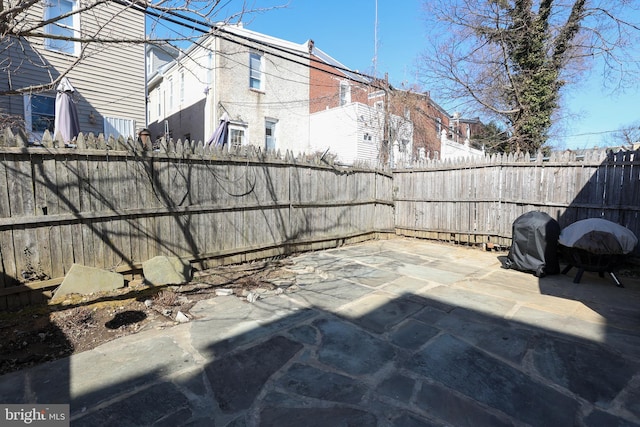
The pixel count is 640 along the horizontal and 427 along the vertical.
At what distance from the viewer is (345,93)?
1864cm

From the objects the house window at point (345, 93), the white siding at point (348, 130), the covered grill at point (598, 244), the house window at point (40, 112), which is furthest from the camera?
the house window at point (345, 93)

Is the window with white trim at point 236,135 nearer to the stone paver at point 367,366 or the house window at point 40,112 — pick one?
the house window at point 40,112

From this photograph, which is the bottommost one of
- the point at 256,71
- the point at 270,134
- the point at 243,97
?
the point at 270,134

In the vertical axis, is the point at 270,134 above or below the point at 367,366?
above

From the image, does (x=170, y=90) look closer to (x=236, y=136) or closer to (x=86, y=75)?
(x=236, y=136)

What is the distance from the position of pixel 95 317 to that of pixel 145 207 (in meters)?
1.64

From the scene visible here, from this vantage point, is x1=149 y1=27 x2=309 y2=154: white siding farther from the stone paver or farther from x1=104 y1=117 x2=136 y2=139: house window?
the stone paver

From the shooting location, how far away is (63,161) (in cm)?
374

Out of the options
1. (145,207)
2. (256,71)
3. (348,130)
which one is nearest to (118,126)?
(145,207)

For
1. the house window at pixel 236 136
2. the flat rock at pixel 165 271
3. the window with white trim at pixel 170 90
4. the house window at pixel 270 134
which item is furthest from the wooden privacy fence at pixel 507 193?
the window with white trim at pixel 170 90

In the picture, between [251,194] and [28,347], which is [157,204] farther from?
[28,347]

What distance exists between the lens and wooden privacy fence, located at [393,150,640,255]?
221 inches

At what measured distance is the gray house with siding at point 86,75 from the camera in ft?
25.5

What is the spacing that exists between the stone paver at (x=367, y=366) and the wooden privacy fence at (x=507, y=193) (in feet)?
7.69
